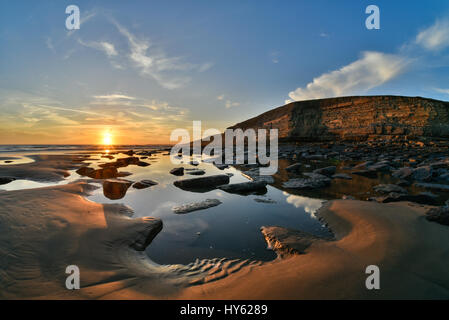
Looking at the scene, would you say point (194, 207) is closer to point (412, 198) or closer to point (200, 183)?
point (200, 183)

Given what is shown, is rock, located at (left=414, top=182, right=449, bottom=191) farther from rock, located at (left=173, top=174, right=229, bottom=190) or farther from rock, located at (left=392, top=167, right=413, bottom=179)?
rock, located at (left=173, top=174, right=229, bottom=190)

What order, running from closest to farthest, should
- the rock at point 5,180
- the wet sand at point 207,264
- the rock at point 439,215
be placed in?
the wet sand at point 207,264 → the rock at point 439,215 → the rock at point 5,180

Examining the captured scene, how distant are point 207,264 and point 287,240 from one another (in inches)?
60.5

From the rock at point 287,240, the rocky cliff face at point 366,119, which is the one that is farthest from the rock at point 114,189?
the rocky cliff face at point 366,119

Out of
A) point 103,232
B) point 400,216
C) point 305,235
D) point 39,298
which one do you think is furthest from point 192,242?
point 400,216

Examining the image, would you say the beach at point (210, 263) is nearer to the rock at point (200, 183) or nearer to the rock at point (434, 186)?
the rock at point (200, 183)

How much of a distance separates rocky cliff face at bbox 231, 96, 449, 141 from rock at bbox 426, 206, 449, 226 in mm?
30829

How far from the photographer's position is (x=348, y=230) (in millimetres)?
3615

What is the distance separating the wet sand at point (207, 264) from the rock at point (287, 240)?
A: 0.42 feet

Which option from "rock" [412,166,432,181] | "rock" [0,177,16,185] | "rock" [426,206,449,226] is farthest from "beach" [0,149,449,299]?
"rock" [0,177,16,185]

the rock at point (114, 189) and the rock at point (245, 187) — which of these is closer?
the rock at point (114, 189)

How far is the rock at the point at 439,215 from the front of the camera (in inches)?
132
